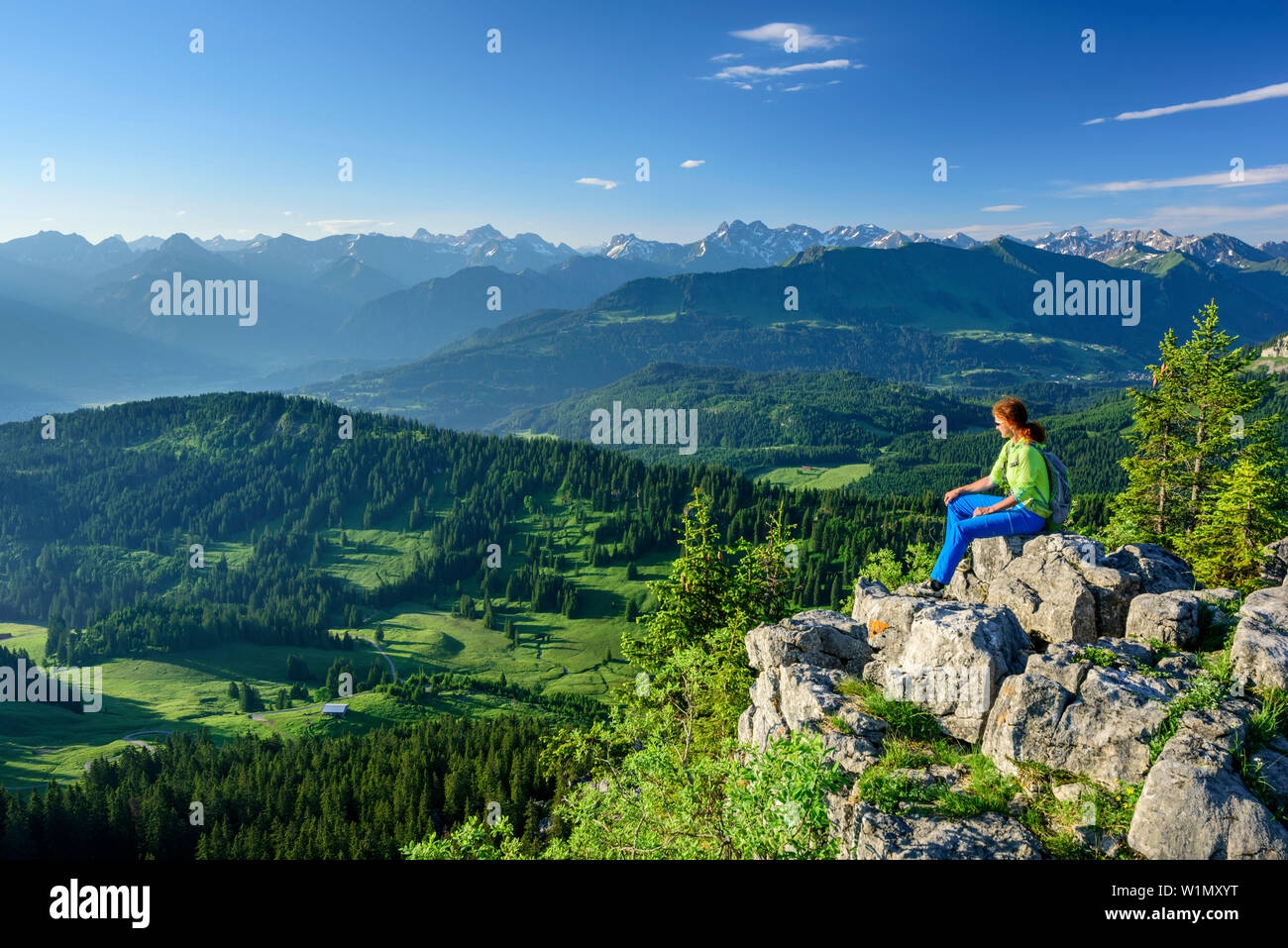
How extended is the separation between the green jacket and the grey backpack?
1.24 ft

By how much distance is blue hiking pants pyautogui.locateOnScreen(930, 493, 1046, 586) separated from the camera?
23.6m

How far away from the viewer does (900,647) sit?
23203mm

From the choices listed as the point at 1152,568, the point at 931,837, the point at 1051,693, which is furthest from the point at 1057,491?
the point at 931,837

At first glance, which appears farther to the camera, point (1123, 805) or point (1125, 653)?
point (1125, 653)

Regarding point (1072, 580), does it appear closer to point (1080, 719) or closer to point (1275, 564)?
point (1080, 719)

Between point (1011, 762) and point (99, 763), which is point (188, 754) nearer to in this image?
point (99, 763)

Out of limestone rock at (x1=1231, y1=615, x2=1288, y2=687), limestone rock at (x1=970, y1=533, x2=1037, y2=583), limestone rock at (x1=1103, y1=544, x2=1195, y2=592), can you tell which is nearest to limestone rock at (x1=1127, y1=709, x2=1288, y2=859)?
limestone rock at (x1=1231, y1=615, x2=1288, y2=687)

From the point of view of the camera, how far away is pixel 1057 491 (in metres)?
23.6

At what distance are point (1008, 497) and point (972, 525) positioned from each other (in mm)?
1617

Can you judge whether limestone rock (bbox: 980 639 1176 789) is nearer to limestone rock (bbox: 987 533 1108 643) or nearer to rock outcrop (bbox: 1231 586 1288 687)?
rock outcrop (bbox: 1231 586 1288 687)

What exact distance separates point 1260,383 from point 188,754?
161 m

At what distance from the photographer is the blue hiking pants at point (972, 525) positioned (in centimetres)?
2356

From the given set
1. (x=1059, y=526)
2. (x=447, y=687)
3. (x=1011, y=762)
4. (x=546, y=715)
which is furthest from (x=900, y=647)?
(x=447, y=687)

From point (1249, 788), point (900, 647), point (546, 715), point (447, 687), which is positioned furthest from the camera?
point (447, 687)
